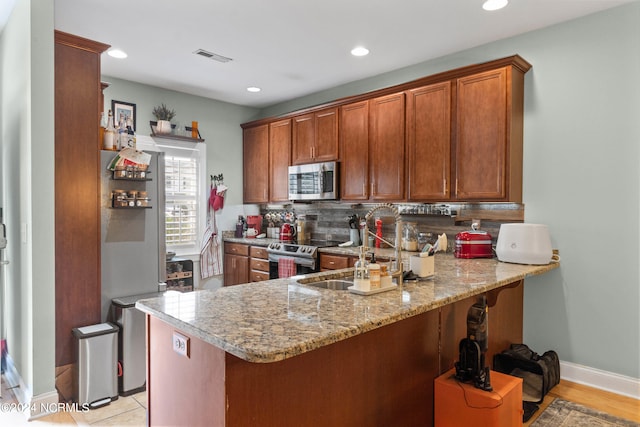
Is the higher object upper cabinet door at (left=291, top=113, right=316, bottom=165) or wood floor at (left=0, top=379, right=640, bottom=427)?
upper cabinet door at (left=291, top=113, right=316, bottom=165)

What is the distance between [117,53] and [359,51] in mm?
2211

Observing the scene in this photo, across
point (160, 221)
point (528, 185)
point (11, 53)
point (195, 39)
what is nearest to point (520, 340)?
point (528, 185)

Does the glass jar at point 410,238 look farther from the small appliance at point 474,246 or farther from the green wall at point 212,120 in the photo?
the green wall at point 212,120

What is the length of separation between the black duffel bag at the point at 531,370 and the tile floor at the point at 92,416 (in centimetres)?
247

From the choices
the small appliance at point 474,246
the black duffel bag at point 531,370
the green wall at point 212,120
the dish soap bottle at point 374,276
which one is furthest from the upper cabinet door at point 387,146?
the green wall at point 212,120

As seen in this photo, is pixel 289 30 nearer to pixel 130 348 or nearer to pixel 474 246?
pixel 474 246

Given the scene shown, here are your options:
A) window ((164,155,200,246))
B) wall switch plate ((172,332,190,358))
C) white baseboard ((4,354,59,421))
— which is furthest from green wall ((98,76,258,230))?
wall switch plate ((172,332,190,358))

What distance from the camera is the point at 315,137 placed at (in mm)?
4520

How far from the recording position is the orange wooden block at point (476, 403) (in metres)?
1.88

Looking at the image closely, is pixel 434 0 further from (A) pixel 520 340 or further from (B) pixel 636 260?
(A) pixel 520 340

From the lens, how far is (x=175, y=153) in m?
4.82

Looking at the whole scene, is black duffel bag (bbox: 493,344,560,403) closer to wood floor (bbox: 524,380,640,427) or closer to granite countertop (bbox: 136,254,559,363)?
wood floor (bbox: 524,380,640,427)

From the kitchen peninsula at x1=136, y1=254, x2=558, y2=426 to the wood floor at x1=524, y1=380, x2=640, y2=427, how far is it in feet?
3.34

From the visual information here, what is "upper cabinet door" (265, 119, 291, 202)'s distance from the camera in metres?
4.85
